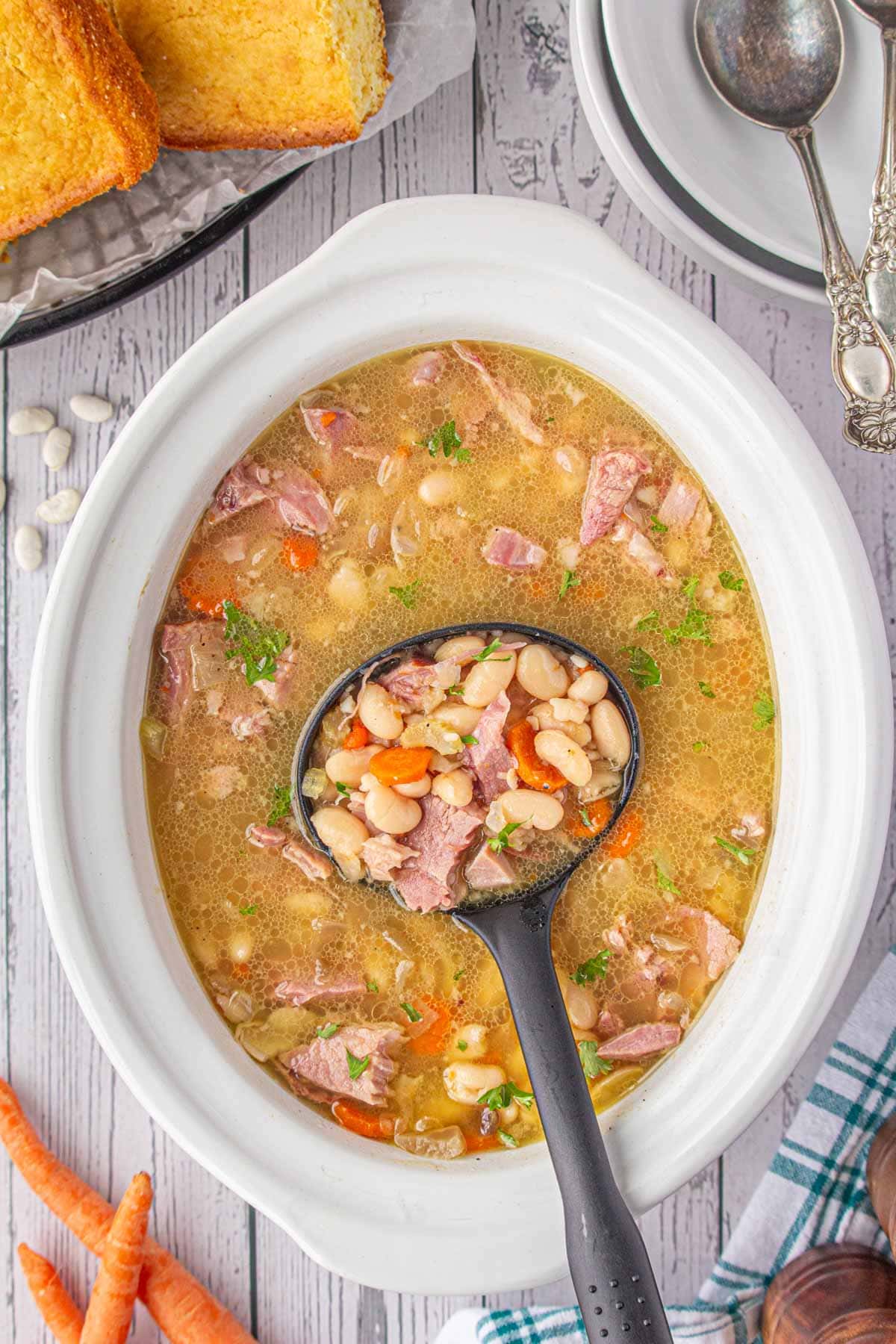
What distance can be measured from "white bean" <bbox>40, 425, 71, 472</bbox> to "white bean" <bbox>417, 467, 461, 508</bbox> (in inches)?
28.5

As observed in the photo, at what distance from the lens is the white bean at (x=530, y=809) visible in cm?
186

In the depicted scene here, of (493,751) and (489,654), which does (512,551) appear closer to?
(489,654)

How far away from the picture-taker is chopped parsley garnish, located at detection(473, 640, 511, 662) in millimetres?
1878

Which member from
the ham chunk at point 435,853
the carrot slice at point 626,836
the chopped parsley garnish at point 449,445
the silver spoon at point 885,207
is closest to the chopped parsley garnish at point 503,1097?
the ham chunk at point 435,853

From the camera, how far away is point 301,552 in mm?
1962

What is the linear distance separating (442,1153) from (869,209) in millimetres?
1758

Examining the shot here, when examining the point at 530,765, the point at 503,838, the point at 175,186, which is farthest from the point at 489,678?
the point at 175,186

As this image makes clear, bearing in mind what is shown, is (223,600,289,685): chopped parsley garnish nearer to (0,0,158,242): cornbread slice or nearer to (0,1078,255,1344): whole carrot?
(0,0,158,242): cornbread slice

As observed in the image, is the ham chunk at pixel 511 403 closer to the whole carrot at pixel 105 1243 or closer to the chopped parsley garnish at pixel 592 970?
the chopped parsley garnish at pixel 592 970

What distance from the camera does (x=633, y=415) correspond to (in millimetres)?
1970

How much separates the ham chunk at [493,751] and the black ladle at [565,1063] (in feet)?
0.44

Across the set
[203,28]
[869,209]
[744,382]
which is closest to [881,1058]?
[744,382]

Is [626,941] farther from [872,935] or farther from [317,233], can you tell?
[317,233]

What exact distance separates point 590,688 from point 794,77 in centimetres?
108
